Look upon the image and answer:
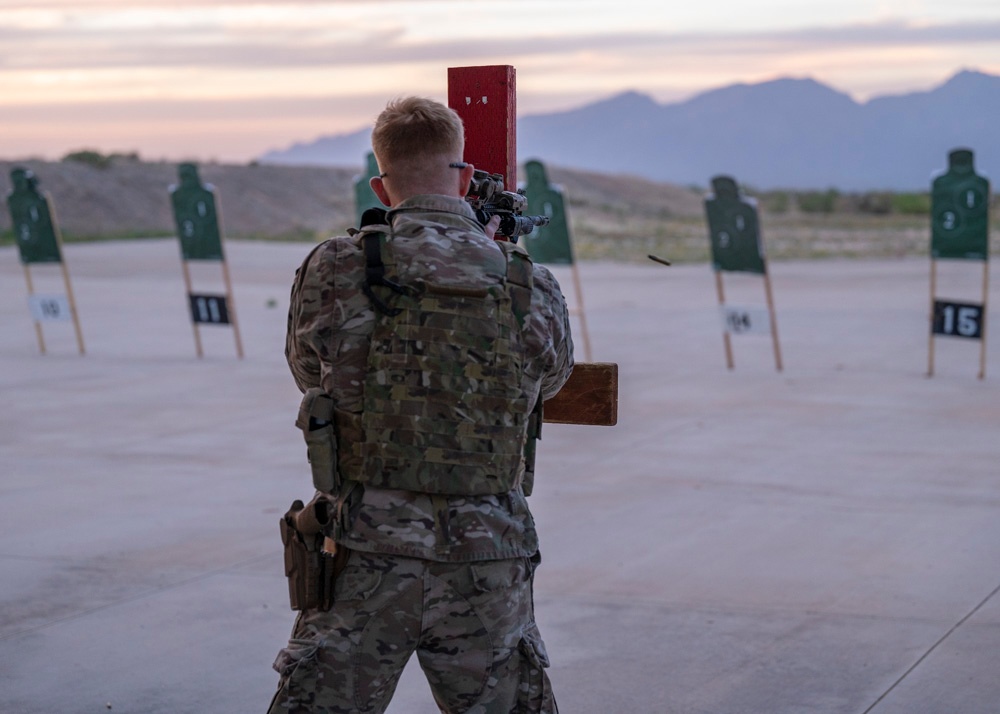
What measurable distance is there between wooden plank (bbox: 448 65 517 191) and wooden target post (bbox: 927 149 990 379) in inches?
297

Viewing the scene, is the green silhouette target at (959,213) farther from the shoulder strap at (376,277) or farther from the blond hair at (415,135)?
the shoulder strap at (376,277)

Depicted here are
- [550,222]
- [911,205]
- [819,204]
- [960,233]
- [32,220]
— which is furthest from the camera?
[819,204]

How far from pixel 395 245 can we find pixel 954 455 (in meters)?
5.80

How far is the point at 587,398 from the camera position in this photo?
3.07m

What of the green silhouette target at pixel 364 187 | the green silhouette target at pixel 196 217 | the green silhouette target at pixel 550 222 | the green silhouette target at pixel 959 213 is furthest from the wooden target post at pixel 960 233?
the green silhouette target at pixel 196 217

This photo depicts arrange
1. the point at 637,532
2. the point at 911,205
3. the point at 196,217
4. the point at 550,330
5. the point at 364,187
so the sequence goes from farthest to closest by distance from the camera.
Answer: the point at 911,205 → the point at 364,187 → the point at 196,217 → the point at 637,532 → the point at 550,330

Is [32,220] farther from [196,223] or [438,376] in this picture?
[438,376]

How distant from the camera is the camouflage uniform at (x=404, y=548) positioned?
8.33 ft

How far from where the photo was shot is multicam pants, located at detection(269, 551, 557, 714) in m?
2.55

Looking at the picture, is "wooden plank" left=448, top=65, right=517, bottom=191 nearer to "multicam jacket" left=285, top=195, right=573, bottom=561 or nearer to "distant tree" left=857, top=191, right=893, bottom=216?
"multicam jacket" left=285, top=195, right=573, bottom=561

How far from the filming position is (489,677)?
8.49 ft

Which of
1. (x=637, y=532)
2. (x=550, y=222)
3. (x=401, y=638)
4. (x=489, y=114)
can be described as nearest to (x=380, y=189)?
(x=489, y=114)

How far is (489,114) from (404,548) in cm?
128

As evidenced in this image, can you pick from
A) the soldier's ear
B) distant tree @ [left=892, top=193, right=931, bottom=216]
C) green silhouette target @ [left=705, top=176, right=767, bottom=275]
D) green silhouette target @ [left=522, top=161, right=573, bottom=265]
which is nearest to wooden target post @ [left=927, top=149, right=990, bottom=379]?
green silhouette target @ [left=705, top=176, right=767, bottom=275]
